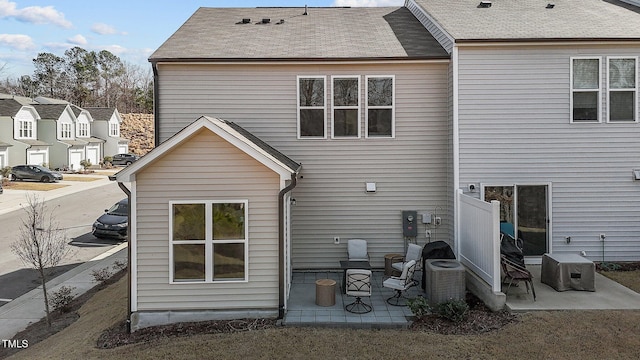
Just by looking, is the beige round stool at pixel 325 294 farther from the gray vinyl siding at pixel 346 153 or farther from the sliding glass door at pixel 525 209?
the sliding glass door at pixel 525 209

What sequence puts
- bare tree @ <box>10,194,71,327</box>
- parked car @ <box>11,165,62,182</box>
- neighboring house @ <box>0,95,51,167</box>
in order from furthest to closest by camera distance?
1. neighboring house @ <box>0,95,51,167</box>
2. parked car @ <box>11,165,62,182</box>
3. bare tree @ <box>10,194,71,327</box>

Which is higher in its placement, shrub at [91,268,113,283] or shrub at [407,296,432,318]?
shrub at [407,296,432,318]

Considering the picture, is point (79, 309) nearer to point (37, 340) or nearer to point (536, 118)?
point (37, 340)

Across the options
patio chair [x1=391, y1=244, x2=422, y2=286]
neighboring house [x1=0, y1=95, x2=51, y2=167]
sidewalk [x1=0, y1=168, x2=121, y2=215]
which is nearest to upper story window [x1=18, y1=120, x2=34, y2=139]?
neighboring house [x1=0, y1=95, x2=51, y2=167]

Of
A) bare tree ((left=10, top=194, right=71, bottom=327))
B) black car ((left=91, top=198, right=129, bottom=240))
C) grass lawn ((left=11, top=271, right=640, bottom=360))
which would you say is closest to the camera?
grass lawn ((left=11, top=271, right=640, bottom=360))

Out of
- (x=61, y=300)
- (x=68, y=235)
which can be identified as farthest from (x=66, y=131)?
(x=61, y=300)

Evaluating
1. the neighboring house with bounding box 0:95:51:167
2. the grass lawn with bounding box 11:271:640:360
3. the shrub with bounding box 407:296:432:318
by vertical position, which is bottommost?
the grass lawn with bounding box 11:271:640:360

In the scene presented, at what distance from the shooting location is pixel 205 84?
10.9m

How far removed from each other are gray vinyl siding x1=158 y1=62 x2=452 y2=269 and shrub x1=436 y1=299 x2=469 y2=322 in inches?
127

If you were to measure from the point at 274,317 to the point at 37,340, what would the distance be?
16.8 feet

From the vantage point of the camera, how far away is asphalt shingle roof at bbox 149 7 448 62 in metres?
10.8

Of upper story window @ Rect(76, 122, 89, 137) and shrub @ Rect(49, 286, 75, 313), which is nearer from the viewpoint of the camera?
shrub @ Rect(49, 286, 75, 313)

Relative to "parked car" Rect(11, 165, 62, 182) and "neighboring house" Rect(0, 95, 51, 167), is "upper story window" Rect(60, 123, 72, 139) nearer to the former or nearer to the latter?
"neighboring house" Rect(0, 95, 51, 167)

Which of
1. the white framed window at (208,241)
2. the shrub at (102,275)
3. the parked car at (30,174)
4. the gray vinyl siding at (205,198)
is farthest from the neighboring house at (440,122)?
the parked car at (30,174)
